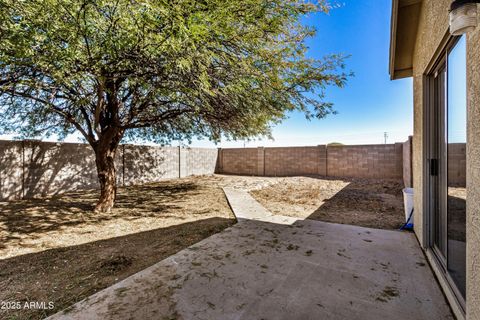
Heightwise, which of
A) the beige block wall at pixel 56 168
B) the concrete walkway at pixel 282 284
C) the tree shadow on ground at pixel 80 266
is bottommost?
the tree shadow on ground at pixel 80 266

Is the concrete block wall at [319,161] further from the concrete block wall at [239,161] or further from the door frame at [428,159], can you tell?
the door frame at [428,159]

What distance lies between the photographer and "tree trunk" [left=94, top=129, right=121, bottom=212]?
5087mm

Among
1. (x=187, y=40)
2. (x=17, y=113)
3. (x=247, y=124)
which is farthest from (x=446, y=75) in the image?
(x=17, y=113)

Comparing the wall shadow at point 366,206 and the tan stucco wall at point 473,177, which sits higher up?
the tan stucco wall at point 473,177

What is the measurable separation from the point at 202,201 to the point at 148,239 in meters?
2.90

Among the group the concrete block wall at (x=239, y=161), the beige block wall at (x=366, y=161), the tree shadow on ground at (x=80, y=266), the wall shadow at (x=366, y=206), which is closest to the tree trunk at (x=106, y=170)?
the tree shadow on ground at (x=80, y=266)

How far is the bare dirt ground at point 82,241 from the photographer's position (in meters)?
2.19

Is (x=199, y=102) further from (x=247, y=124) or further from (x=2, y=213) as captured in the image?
(x=2, y=213)

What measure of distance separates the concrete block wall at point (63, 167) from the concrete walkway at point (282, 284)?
6.99 m

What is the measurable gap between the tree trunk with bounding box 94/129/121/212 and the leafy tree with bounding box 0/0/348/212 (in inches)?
0.9

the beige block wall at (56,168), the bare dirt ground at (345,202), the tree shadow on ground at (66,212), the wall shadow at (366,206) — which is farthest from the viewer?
the beige block wall at (56,168)

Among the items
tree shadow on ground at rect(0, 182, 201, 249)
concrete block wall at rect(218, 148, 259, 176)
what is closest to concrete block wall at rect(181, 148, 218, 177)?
concrete block wall at rect(218, 148, 259, 176)

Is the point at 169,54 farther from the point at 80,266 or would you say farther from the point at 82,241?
the point at 82,241

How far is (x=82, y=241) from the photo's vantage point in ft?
11.3
